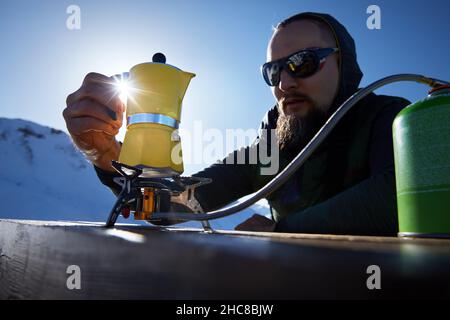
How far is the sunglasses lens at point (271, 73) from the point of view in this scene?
2.07m

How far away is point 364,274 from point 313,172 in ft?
5.12

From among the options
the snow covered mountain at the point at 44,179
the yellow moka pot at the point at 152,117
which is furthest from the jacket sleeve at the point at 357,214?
the snow covered mountain at the point at 44,179

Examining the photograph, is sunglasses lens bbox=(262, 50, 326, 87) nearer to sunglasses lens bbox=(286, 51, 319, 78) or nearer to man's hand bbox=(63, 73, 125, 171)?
sunglasses lens bbox=(286, 51, 319, 78)

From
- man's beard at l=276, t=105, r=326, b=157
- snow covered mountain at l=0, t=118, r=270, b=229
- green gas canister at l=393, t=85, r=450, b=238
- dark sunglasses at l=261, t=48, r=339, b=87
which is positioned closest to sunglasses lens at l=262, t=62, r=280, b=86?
dark sunglasses at l=261, t=48, r=339, b=87

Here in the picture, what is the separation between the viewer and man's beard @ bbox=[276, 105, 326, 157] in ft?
6.69

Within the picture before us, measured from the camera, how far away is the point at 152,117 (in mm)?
983

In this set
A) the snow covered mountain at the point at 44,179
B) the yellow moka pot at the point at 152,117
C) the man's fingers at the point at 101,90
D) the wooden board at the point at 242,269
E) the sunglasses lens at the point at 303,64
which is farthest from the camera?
the snow covered mountain at the point at 44,179

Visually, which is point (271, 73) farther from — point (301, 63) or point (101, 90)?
point (101, 90)

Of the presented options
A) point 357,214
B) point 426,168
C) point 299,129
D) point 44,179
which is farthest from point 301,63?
point 44,179

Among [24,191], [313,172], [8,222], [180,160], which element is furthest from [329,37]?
[24,191]

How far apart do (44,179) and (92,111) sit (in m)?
25.0

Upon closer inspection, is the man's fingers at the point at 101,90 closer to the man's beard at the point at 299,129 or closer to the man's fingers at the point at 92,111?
the man's fingers at the point at 92,111

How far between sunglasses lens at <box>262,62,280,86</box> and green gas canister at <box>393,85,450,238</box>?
4.97ft

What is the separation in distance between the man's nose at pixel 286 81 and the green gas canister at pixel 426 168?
146 centimetres
